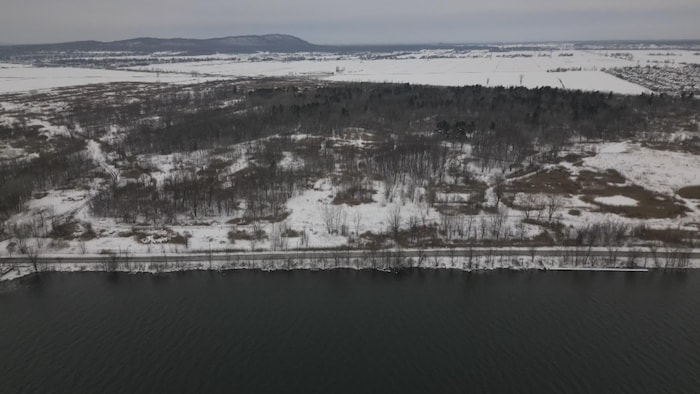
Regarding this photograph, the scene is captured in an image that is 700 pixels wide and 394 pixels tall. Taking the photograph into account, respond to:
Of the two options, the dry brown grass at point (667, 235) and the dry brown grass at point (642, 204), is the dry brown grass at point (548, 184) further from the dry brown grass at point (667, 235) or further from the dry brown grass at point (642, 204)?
the dry brown grass at point (667, 235)

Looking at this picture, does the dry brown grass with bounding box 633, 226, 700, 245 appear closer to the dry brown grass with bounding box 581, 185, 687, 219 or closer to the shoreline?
the shoreline

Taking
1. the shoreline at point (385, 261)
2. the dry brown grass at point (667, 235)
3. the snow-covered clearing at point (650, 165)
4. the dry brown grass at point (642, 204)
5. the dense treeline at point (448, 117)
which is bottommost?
the shoreline at point (385, 261)

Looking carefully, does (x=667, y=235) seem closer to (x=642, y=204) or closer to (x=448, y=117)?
(x=642, y=204)

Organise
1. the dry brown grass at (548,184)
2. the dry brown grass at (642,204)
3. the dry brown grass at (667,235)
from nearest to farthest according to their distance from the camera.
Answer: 1. the dry brown grass at (667,235)
2. the dry brown grass at (642,204)
3. the dry brown grass at (548,184)

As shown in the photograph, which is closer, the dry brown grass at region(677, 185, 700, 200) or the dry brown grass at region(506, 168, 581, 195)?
the dry brown grass at region(677, 185, 700, 200)

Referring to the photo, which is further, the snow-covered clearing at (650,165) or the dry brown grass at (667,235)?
the snow-covered clearing at (650,165)

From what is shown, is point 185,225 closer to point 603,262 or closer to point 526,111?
point 603,262

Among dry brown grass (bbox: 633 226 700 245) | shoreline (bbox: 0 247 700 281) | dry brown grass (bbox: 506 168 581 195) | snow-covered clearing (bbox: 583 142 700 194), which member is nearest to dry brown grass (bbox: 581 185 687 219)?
dry brown grass (bbox: 506 168 581 195)

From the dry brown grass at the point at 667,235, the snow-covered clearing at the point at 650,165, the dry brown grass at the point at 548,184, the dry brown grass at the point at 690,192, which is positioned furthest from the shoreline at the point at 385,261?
the snow-covered clearing at the point at 650,165

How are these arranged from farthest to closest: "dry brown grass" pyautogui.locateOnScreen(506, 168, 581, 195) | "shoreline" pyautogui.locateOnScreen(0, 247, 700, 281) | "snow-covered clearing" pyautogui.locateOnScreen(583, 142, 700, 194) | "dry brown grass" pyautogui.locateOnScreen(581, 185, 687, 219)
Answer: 1. "snow-covered clearing" pyautogui.locateOnScreen(583, 142, 700, 194)
2. "dry brown grass" pyautogui.locateOnScreen(506, 168, 581, 195)
3. "dry brown grass" pyautogui.locateOnScreen(581, 185, 687, 219)
4. "shoreline" pyautogui.locateOnScreen(0, 247, 700, 281)

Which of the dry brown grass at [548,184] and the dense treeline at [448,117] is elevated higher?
the dense treeline at [448,117]

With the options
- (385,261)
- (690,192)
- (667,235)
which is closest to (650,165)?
(690,192)

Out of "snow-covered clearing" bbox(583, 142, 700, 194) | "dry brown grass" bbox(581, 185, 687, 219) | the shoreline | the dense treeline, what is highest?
the dense treeline
